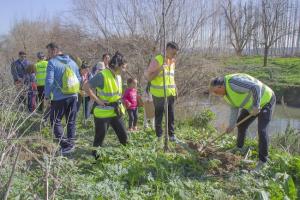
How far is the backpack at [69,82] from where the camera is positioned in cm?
531

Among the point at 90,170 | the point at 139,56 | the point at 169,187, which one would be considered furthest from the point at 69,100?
the point at 139,56

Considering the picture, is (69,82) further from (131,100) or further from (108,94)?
(131,100)

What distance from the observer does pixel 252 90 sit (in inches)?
174

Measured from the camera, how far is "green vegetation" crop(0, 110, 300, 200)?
3.30m

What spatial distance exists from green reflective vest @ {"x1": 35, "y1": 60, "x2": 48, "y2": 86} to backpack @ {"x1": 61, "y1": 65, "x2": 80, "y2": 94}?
101 inches

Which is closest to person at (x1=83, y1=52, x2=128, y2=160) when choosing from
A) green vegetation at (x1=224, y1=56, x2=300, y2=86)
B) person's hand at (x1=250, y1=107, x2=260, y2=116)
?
person's hand at (x1=250, y1=107, x2=260, y2=116)

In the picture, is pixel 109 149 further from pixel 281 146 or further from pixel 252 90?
pixel 281 146

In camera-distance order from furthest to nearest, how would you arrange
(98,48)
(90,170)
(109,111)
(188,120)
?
(98,48), (188,120), (109,111), (90,170)

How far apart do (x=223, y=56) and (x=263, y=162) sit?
8.09m

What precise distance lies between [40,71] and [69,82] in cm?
276

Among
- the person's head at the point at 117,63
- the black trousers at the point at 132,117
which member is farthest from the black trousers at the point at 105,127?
the black trousers at the point at 132,117

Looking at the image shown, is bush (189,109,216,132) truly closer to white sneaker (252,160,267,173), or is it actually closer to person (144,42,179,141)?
person (144,42,179,141)

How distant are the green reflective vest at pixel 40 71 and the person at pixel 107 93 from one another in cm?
335

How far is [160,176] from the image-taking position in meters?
4.18
